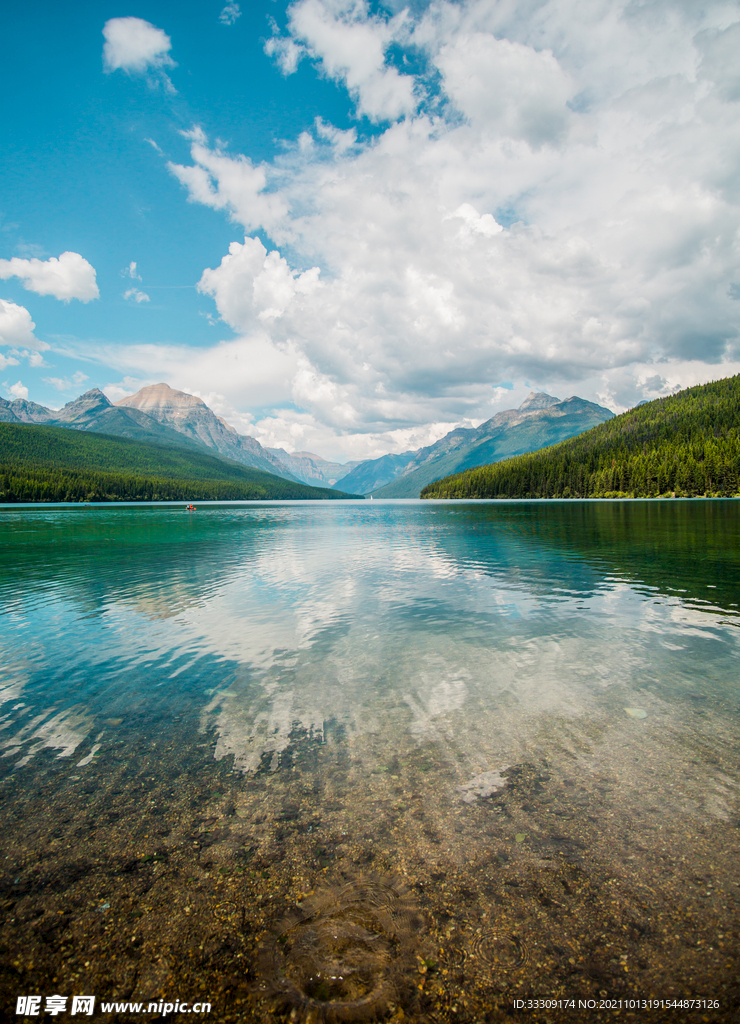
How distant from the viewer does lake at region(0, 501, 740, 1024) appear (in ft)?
16.6

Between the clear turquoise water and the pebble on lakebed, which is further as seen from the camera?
the clear turquoise water

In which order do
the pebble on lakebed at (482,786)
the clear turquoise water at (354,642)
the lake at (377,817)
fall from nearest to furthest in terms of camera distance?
the lake at (377,817) < the pebble on lakebed at (482,786) < the clear turquoise water at (354,642)

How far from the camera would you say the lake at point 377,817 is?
16.6 feet

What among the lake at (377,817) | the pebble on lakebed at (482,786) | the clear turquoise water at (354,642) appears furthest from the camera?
the clear turquoise water at (354,642)

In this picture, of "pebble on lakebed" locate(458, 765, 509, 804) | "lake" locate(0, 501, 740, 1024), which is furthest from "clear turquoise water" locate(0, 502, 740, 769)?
"pebble on lakebed" locate(458, 765, 509, 804)

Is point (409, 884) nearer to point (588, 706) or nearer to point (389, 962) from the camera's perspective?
point (389, 962)

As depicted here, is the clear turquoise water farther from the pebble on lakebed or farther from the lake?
the pebble on lakebed

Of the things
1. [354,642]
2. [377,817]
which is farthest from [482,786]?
[354,642]

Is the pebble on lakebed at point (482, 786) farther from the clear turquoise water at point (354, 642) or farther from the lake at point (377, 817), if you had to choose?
the clear turquoise water at point (354, 642)

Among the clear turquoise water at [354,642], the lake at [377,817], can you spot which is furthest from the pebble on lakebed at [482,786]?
the clear turquoise water at [354,642]

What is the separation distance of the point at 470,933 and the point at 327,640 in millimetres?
13199

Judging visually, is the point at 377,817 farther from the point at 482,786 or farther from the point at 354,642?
the point at 354,642

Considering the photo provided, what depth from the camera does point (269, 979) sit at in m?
4.97

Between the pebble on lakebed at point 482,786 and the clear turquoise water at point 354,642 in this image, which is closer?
the pebble on lakebed at point 482,786
